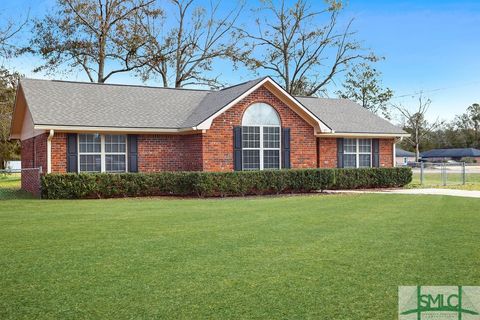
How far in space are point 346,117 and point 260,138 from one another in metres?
6.82

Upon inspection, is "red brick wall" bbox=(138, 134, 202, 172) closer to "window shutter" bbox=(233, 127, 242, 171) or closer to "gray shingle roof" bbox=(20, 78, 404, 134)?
"gray shingle roof" bbox=(20, 78, 404, 134)

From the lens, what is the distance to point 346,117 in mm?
26781

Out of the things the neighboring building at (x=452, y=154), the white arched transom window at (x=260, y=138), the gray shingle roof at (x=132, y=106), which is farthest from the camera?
the neighboring building at (x=452, y=154)

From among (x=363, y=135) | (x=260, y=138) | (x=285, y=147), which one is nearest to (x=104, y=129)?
(x=260, y=138)

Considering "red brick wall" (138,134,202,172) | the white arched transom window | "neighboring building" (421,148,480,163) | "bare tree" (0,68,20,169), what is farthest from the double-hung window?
"neighboring building" (421,148,480,163)

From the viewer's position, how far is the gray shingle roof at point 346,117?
25.2 metres

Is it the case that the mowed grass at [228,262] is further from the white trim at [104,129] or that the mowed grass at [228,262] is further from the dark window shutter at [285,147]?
the dark window shutter at [285,147]

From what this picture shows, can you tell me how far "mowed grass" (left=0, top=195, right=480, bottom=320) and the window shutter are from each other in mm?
8318

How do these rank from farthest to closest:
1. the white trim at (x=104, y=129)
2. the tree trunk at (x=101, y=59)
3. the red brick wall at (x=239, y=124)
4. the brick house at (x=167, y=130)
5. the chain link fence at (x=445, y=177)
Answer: the tree trunk at (x=101, y=59) < the chain link fence at (x=445, y=177) < the red brick wall at (x=239, y=124) < the brick house at (x=167, y=130) < the white trim at (x=104, y=129)

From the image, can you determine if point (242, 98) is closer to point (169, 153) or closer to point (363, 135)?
point (169, 153)

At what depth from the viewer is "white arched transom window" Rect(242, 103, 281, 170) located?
21.6m

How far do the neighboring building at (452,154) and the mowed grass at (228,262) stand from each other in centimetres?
8209
